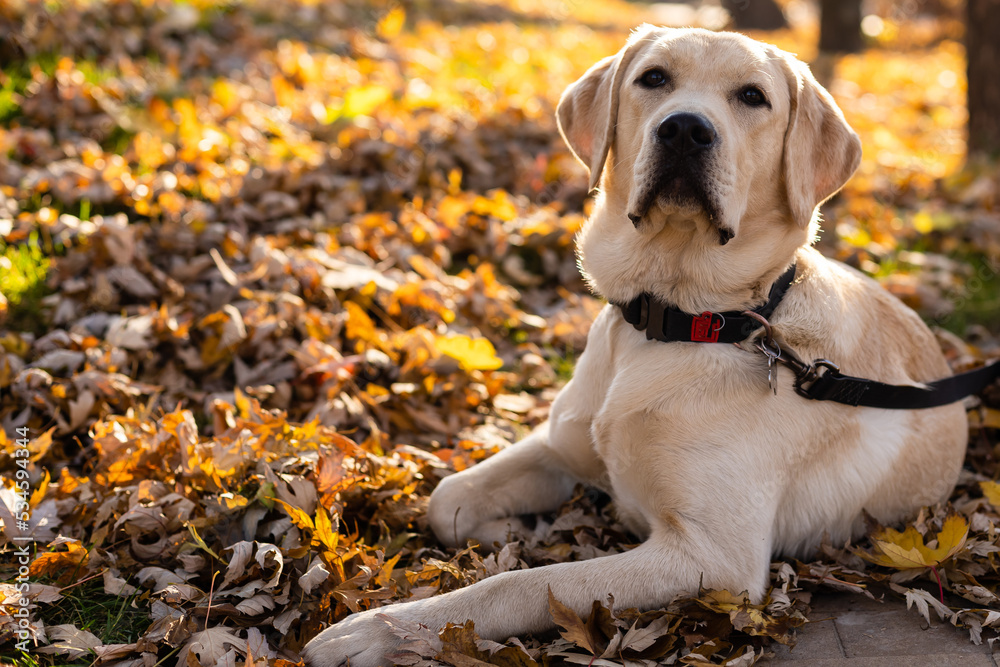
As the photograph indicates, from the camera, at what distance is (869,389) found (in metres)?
2.93

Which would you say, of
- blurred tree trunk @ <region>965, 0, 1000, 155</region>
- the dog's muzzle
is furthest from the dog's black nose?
blurred tree trunk @ <region>965, 0, 1000, 155</region>

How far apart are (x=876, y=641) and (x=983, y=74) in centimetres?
700

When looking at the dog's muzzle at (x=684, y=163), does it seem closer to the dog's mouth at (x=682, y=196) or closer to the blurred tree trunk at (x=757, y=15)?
the dog's mouth at (x=682, y=196)

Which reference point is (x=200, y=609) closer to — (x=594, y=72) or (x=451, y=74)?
(x=594, y=72)

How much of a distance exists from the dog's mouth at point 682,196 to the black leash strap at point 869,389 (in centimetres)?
55

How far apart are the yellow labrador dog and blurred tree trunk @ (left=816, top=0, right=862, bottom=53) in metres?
12.9

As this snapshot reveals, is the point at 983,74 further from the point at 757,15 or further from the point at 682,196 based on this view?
the point at 757,15

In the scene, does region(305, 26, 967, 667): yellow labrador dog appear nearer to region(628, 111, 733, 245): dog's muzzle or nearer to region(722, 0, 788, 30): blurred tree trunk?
region(628, 111, 733, 245): dog's muzzle

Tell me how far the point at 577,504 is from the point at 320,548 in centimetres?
116

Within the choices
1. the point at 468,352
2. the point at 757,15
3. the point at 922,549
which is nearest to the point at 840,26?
the point at 757,15

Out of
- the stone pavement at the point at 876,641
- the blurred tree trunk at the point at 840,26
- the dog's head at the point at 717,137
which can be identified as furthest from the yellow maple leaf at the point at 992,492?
the blurred tree trunk at the point at 840,26

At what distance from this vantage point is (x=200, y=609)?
258cm

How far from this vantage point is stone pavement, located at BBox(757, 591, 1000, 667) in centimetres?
247

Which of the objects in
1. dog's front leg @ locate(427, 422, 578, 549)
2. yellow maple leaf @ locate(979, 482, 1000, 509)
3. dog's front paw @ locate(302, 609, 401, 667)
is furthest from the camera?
dog's front leg @ locate(427, 422, 578, 549)
